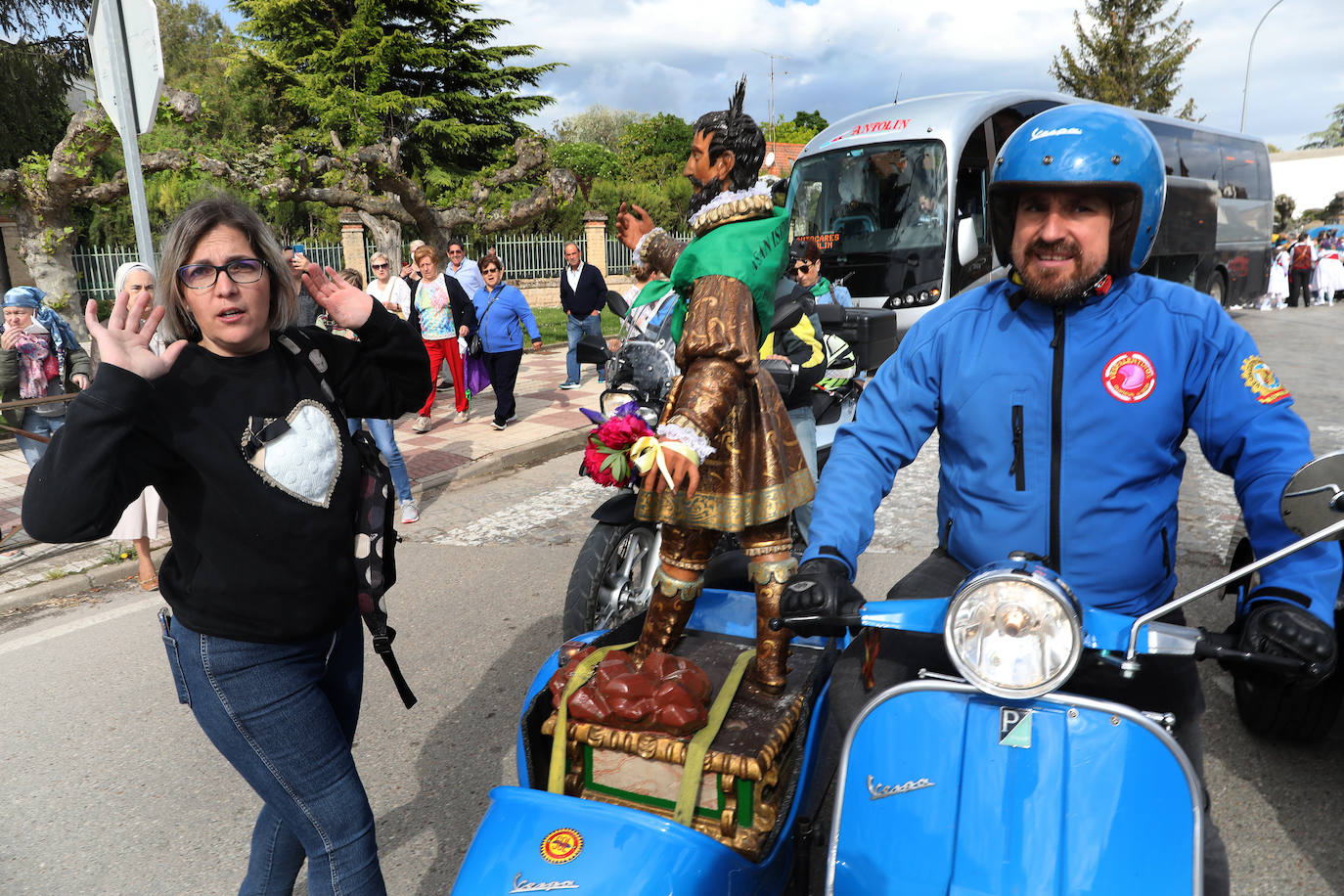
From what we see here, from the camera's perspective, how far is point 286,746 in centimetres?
189

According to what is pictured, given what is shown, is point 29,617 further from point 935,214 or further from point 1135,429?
point 935,214

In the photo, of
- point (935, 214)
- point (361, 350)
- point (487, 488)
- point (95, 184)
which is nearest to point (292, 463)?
point (361, 350)

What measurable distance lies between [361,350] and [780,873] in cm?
167

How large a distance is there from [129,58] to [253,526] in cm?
464

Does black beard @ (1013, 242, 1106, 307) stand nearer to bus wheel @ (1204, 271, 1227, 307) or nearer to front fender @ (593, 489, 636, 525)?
front fender @ (593, 489, 636, 525)

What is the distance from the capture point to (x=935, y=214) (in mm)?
12008

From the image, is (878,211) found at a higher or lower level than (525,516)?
higher

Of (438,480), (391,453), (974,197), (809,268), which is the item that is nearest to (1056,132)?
(809,268)

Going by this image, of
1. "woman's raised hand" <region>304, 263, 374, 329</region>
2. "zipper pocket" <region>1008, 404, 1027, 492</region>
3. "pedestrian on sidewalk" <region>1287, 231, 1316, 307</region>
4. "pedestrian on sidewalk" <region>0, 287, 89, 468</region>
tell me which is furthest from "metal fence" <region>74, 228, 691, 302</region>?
"pedestrian on sidewalk" <region>1287, 231, 1316, 307</region>

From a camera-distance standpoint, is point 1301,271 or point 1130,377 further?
point 1301,271

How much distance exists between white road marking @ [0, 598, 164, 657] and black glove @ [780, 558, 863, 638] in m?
4.48

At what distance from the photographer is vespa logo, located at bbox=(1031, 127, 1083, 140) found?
6.41ft

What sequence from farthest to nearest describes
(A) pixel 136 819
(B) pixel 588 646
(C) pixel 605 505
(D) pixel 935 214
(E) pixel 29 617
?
(D) pixel 935 214 < (E) pixel 29 617 < (C) pixel 605 505 < (A) pixel 136 819 < (B) pixel 588 646

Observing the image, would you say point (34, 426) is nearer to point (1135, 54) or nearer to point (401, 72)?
point (401, 72)
